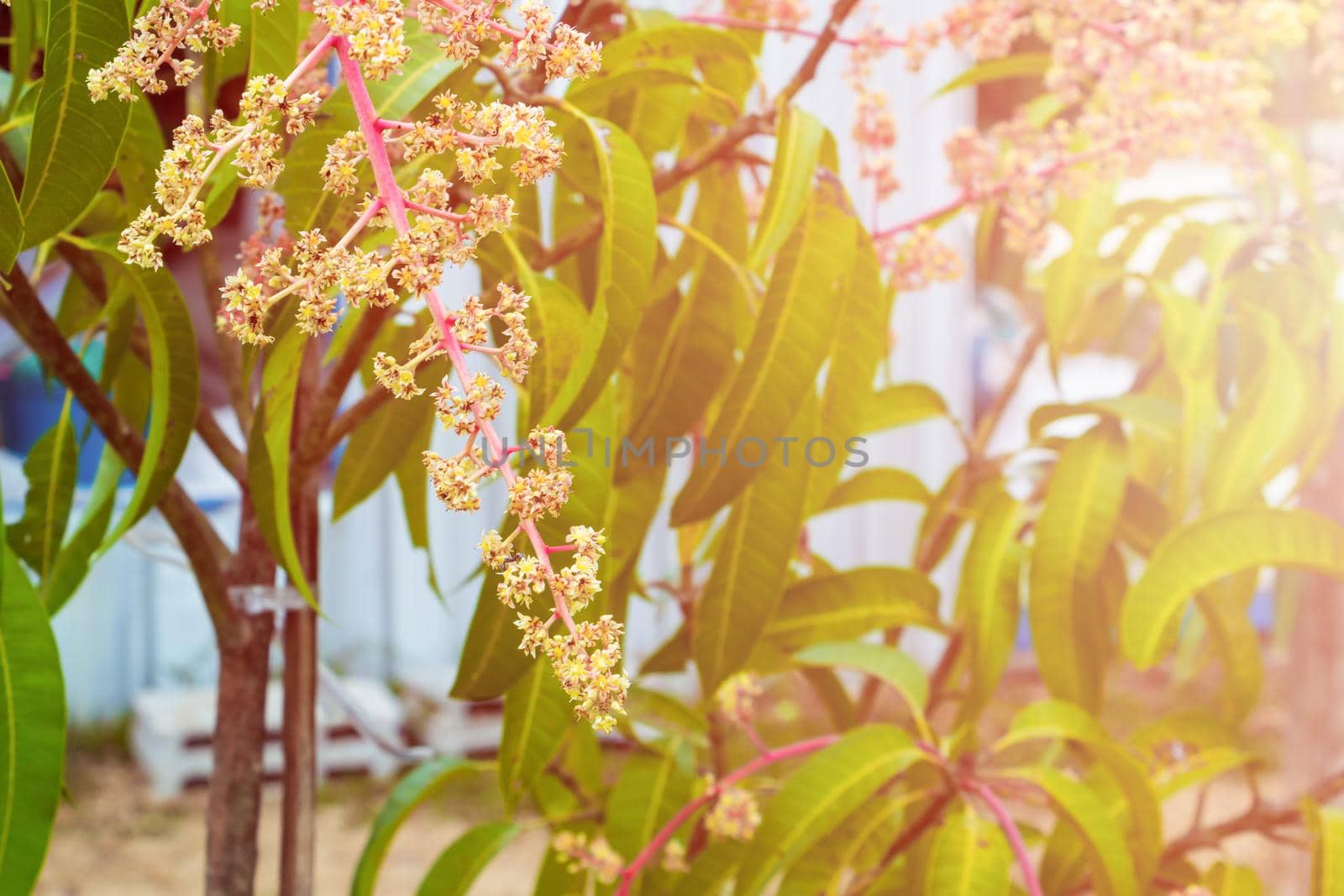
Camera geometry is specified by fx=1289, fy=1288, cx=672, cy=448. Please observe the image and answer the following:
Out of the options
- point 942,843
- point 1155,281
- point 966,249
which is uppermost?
point 966,249

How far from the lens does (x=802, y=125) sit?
44cm

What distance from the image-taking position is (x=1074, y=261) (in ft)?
2.09

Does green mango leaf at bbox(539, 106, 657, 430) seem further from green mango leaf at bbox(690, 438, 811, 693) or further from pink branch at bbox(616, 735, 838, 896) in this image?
pink branch at bbox(616, 735, 838, 896)

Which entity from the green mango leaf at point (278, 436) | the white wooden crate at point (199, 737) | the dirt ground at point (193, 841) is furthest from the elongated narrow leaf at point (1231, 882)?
the white wooden crate at point (199, 737)

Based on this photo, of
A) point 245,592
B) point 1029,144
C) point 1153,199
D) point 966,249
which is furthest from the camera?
point 966,249

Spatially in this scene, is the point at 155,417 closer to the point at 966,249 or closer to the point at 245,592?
the point at 245,592

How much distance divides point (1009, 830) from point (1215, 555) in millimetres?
148

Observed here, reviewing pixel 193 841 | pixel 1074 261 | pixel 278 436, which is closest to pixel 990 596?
pixel 1074 261

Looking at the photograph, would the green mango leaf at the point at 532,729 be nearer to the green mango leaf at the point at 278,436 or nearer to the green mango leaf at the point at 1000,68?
the green mango leaf at the point at 278,436

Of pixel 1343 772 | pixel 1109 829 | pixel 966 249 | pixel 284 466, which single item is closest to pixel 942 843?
pixel 1109 829

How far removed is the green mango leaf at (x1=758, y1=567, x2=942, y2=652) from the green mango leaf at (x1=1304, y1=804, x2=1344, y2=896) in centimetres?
20

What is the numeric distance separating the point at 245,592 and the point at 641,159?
0.21 m

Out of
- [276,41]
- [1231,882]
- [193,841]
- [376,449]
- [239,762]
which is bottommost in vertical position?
[193,841]

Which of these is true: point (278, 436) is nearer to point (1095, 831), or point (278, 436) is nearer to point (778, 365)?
point (778, 365)
